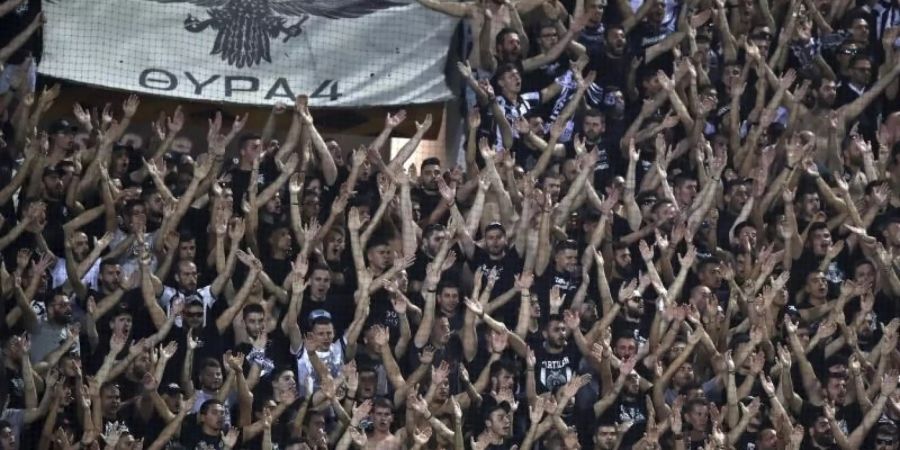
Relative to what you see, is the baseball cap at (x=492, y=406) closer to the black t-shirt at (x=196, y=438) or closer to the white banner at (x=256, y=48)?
the black t-shirt at (x=196, y=438)

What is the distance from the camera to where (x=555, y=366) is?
9680mm

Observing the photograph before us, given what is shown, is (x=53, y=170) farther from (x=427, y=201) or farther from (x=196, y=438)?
(x=427, y=201)

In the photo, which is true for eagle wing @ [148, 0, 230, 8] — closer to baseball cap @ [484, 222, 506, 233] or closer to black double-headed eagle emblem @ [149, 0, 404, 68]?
black double-headed eagle emblem @ [149, 0, 404, 68]

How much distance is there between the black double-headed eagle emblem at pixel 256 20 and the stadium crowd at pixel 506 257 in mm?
399

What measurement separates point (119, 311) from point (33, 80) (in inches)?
55.2

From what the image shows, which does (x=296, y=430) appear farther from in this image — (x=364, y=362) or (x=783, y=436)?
(x=783, y=436)

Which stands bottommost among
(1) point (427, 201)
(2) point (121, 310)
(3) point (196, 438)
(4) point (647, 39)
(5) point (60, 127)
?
(3) point (196, 438)

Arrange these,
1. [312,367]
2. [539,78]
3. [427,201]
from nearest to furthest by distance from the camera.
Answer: [312,367]
[427,201]
[539,78]

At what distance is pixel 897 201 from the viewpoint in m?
10.5

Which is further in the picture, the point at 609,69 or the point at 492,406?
the point at 609,69

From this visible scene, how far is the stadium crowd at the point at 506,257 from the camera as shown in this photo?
9289 millimetres

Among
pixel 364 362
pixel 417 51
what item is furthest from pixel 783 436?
pixel 417 51

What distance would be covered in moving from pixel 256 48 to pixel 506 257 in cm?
185

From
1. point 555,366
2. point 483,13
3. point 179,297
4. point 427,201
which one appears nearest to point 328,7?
point 483,13
